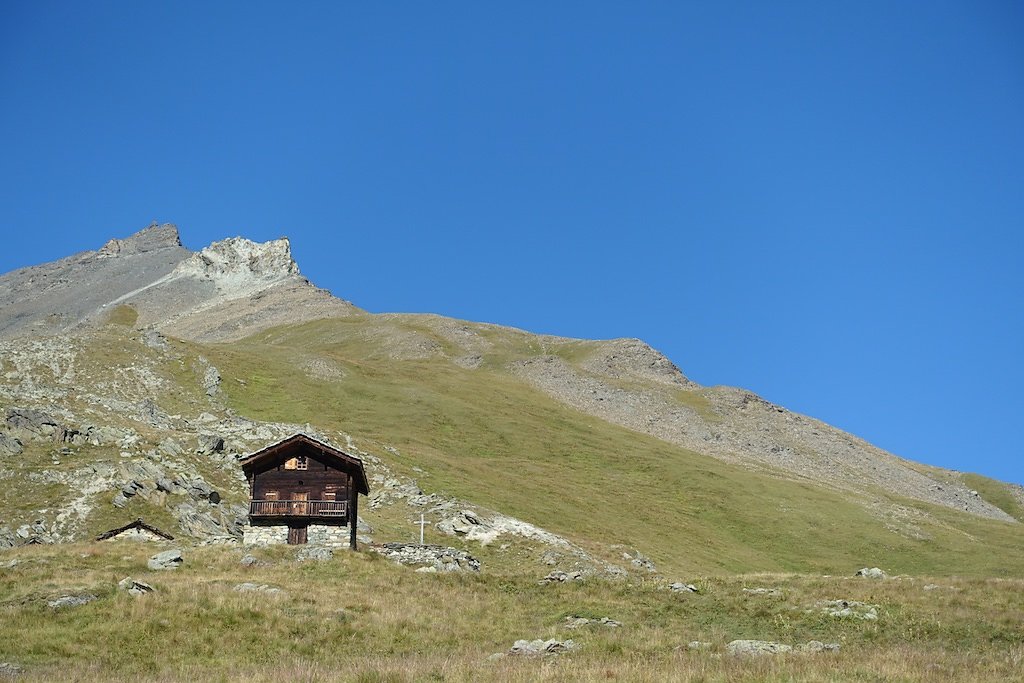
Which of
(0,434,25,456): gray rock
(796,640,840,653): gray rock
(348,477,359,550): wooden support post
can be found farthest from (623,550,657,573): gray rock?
(0,434,25,456): gray rock

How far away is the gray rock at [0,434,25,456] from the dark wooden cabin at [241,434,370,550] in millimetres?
17600

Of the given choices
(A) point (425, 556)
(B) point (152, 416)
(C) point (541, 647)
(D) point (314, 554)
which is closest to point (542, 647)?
(C) point (541, 647)

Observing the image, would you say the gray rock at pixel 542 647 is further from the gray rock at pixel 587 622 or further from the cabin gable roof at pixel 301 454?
the cabin gable roof at pixel 301 454

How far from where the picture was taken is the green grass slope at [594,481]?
268ft

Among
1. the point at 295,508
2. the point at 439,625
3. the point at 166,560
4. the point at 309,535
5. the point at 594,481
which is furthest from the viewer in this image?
the point at 594,481

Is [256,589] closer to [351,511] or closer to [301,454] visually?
[351,511]

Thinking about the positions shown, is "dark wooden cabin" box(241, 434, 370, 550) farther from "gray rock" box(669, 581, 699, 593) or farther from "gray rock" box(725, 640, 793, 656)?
"gray rock" box(725, 640, 793, 656)

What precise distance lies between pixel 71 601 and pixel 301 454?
23043 millimetres

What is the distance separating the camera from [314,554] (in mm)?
42469

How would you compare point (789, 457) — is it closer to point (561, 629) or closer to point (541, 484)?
point (541, 484)

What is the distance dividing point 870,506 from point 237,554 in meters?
84.2

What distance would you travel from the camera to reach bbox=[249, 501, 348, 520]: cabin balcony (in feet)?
165

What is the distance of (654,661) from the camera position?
70.2 feet

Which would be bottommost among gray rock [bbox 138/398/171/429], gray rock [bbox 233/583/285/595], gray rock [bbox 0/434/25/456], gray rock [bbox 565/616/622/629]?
gray rock [bbox 565/616/622/629]
